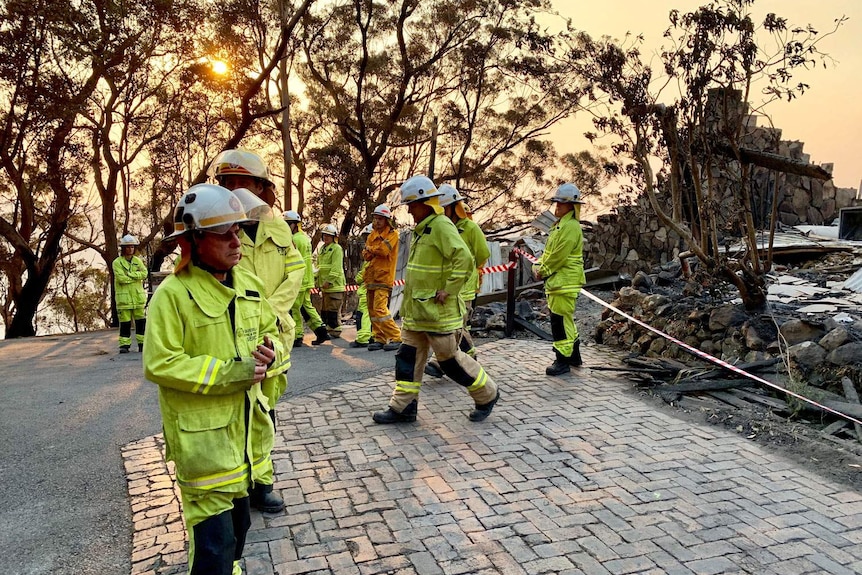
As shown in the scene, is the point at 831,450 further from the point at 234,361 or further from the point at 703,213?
the point at 234,361

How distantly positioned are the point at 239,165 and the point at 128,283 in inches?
296

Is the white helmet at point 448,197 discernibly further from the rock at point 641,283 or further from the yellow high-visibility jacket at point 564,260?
the rock at point 641,283

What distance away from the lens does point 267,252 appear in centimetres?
A: 422

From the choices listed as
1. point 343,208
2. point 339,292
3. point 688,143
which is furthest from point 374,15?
point 688,143

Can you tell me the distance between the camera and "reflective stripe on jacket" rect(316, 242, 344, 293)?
10836 mm

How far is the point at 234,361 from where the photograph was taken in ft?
8.64

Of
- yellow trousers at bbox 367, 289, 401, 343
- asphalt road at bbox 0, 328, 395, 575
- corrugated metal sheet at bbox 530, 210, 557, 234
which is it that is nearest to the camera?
asphalt road at bbox 0, 328, 395, 575

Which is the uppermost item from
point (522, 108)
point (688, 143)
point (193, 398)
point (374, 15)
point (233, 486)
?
point (374, 15)

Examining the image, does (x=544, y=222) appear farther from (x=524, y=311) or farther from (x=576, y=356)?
(x=576, y=356)

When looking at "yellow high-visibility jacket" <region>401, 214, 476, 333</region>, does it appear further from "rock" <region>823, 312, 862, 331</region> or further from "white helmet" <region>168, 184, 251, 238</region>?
"rock" <region>823, 312, 862, 331</region>

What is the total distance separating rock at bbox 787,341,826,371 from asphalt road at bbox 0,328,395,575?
461 cm

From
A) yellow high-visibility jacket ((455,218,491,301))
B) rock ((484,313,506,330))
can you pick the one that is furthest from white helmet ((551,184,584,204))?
rock ((484,313,506,330))

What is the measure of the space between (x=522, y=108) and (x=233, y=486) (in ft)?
83.6

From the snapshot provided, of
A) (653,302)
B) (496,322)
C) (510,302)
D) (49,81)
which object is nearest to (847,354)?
(653,302)
